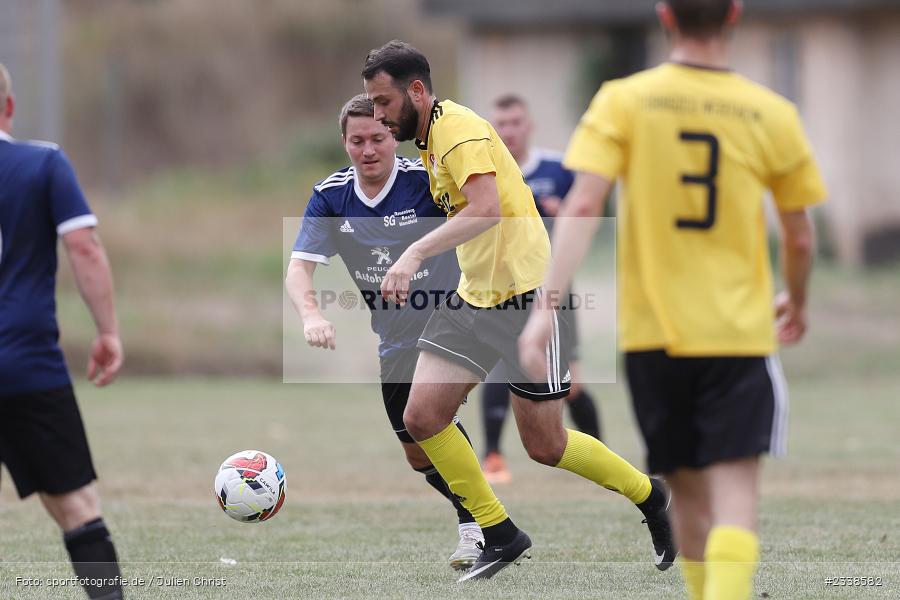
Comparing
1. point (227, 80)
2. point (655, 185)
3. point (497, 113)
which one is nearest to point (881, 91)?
point (497, 113)

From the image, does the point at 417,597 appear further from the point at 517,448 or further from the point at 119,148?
the point at 119,148

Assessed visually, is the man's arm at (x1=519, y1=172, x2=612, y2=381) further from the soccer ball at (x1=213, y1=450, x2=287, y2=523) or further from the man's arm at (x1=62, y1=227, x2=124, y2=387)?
the soccer ball at (x1=213, y1=450, x2=287, y2=523)

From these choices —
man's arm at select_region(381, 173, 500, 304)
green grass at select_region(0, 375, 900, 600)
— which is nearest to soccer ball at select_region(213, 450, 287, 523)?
green grass at select_region(0, 375, 900, 600)

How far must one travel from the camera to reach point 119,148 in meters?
41.1

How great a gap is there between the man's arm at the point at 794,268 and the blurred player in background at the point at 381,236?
2.16m

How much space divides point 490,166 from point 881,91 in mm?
19826

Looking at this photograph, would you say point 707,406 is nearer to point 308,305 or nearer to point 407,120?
point 407,120

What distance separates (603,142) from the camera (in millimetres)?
3842

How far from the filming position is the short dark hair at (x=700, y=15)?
3.79 meters

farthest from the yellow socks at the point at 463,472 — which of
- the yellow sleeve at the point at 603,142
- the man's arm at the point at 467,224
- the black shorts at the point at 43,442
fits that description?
the yellow sleeve at the point at 603,142

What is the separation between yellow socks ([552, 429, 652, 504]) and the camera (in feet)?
19.3

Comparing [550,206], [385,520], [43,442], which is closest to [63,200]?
[43,442]

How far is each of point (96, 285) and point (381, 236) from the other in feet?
6.44

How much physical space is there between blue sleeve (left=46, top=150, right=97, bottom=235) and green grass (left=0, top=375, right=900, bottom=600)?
171 cm
